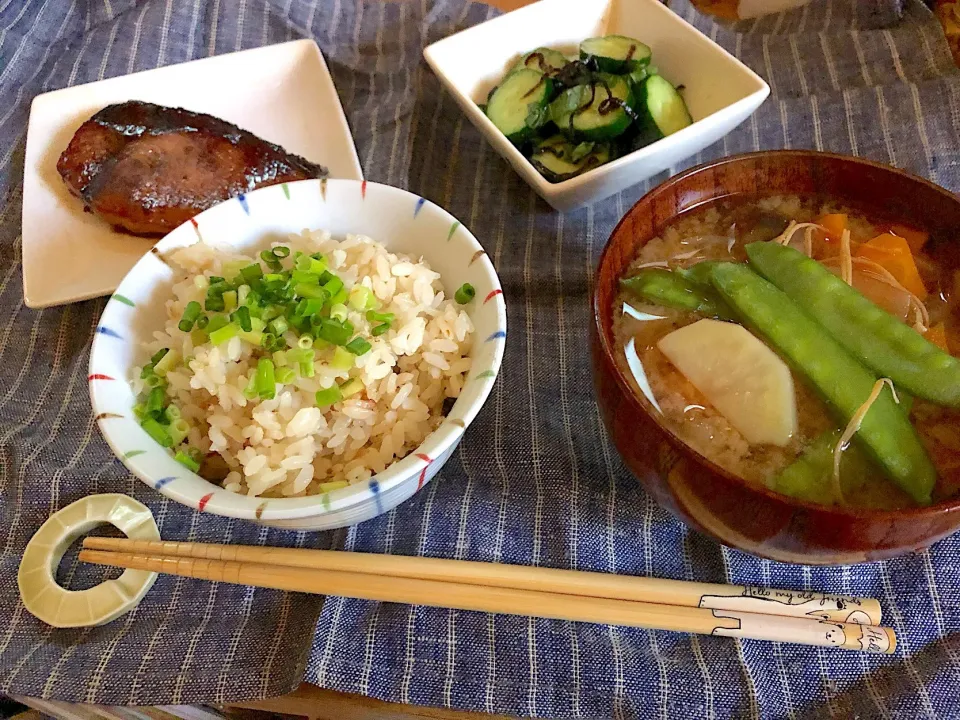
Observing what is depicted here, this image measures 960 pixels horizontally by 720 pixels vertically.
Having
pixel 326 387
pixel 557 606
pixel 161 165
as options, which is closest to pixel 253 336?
pixel 326 387

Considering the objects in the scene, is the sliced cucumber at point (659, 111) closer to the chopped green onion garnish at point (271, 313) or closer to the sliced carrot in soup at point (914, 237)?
the sliced carrot in soup at point (914, 237)

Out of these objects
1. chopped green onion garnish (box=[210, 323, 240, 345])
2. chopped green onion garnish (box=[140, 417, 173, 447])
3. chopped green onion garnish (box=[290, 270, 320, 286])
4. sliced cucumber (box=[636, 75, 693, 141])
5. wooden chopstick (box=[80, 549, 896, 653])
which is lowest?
wooden chopstick (box=[80, 549, 896, 653])

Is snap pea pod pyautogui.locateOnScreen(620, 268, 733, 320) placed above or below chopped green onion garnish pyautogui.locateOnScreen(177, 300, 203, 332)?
above

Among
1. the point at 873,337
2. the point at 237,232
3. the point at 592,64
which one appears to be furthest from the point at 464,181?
the point at 873,337

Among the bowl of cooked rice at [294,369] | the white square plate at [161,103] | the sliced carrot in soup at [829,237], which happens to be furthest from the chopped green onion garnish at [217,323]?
the sliced carrot in soup at [829,237]

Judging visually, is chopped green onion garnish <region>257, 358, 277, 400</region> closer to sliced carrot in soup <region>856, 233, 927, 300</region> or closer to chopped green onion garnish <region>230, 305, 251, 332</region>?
chopped green onion garnish <region>230, 305, 251, 332</region>

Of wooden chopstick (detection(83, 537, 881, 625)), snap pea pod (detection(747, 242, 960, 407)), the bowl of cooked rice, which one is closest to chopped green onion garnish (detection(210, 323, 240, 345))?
the bowl of cooked rice
